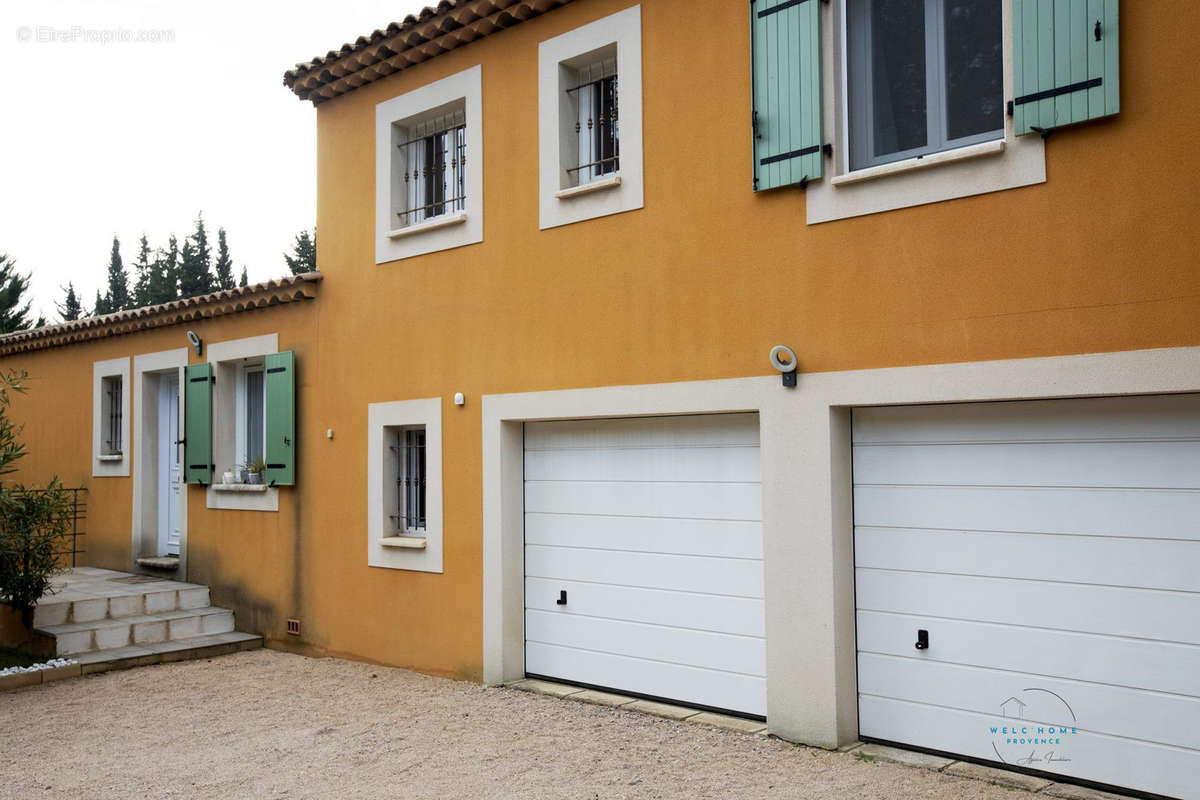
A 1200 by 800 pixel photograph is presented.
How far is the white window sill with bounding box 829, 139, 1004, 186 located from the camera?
213 inches

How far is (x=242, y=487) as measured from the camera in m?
10.7

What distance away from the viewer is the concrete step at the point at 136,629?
9.46 metres

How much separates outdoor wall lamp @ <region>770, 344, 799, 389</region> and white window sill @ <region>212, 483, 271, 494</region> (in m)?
6.22

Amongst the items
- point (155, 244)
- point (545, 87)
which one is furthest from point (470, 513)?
point (155, 244)

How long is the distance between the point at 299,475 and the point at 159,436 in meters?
3.34

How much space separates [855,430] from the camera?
6230 millimetres

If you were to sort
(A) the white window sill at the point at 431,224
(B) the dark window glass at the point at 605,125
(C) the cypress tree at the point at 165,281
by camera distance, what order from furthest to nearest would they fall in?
(C) the cypress tree at the point at 165,281, (A) the white window sill at the point at 431,224, (B) the dark window glass at the point at 605,125

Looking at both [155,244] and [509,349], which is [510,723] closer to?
[509,349]

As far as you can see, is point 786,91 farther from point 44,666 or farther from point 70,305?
point 70,305

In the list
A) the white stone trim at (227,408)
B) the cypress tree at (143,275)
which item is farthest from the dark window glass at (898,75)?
the cypress tree at (143,275)

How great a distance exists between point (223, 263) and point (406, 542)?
137 feet

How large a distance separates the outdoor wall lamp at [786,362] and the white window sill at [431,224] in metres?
3.38

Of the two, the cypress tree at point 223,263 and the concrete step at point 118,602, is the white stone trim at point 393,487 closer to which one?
the concrete step at point 118,602

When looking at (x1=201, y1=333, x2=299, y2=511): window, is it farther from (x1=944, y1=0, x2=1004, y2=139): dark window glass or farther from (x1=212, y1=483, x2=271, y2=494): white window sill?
(x1=944, y1=0, x2=1004, y2=139): dark window glass
